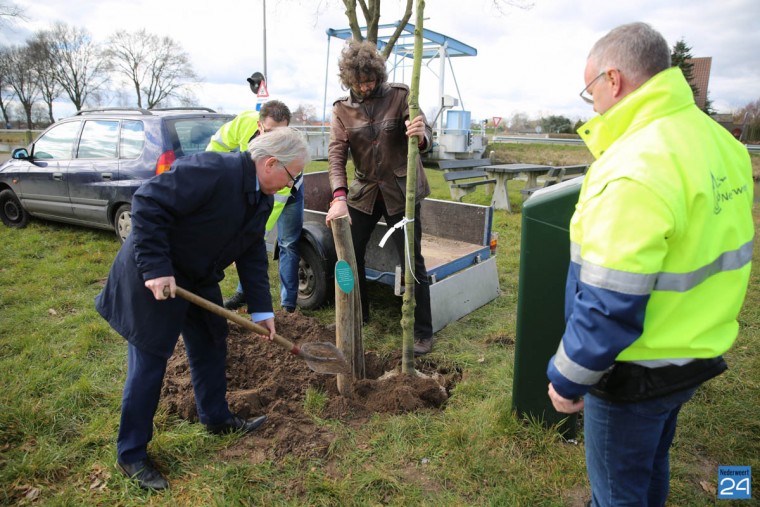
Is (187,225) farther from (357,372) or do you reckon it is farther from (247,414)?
(357,372)

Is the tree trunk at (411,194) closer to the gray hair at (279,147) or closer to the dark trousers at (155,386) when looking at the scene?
the gray hair at (279,147)

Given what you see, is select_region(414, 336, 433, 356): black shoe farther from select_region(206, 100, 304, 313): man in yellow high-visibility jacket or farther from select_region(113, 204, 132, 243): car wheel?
select_region(113, 204, 132, 243): car wheel

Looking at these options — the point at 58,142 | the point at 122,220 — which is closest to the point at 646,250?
the point at 122,220

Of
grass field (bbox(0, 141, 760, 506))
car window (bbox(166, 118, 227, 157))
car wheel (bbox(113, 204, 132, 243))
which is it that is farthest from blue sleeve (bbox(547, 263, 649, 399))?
car wheel (bbox(113, 204, 132, 243))

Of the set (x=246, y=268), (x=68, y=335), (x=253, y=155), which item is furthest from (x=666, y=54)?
(x=68, y=335)

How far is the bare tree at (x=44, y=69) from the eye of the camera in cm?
3862

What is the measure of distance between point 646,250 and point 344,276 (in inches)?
82.3

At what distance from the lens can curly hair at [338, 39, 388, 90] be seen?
3.28 meters

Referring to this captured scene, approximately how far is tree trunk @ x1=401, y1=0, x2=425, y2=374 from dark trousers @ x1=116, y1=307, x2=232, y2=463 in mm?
1136

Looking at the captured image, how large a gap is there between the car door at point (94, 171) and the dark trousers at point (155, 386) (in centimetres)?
455

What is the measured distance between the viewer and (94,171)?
651cm

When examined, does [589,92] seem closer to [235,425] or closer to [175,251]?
[175,251]

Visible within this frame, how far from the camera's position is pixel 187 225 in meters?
2.26

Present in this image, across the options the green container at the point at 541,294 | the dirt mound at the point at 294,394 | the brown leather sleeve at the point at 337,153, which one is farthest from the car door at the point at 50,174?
the green container at the point at 541,294
